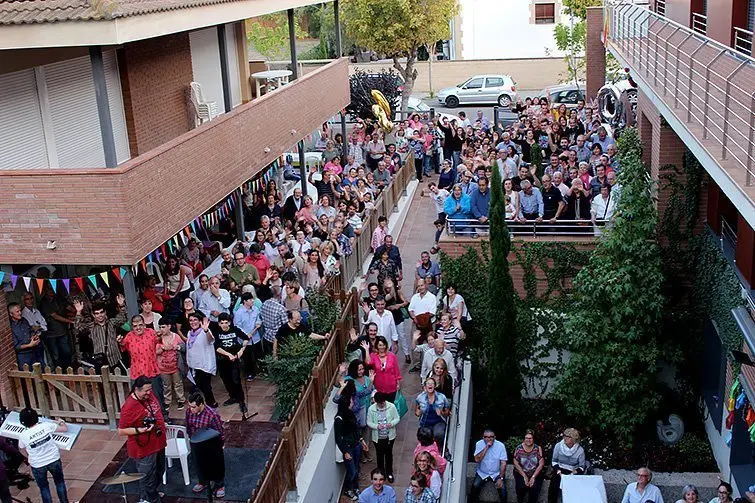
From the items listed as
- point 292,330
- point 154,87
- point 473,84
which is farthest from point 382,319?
point 473,84

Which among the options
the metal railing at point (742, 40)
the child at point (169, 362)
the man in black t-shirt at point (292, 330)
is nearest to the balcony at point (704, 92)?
the metal railing at point (742, 40)

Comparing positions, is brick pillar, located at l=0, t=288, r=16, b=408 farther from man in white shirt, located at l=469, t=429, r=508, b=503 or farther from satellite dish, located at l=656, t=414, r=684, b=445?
satellite dish, located at l=656, t=414, r=684, b=445

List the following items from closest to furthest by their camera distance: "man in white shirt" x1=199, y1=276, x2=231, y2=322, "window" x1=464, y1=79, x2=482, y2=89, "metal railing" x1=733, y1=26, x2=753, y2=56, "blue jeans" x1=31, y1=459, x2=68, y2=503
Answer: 1. "blue jeans" x1=31, y1=459, x2=68, y2=503
2. "metal railing" x1=733, y1=26, x2=753, y2=56
3. "man in white shirt" x1=199, y1=276, x2=231, y2=322
4. "window" x1=464, y1=79, x2=482, y2=89

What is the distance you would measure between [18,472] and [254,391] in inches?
132

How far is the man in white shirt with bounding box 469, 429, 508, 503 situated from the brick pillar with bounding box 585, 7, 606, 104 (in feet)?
Result: 70.0

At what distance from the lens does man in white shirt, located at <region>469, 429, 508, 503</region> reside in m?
12.3

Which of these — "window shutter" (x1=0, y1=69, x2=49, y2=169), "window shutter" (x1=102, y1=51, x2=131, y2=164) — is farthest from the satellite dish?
"window shutter" (x1=0, y1=69, x2=49, y2=169)

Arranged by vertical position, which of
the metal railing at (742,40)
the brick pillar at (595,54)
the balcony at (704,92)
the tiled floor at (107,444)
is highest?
the metal railing at (742,40)

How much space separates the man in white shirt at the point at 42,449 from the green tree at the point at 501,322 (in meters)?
6.71

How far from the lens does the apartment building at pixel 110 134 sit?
410 inches

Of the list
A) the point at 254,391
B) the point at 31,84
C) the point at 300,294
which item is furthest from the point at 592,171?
the point at 31,84

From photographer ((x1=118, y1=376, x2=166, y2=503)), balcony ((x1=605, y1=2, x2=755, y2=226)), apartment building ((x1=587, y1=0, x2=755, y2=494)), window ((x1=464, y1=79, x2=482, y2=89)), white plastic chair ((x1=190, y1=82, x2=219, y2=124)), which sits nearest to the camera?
balcony ((x1=605, y1=2, x2=755, y2=226))

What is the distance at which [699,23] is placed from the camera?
49.2 feet

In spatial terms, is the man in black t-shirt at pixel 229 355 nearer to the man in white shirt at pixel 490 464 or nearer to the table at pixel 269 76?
the man in white shirt at pixel 490 464
